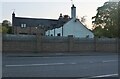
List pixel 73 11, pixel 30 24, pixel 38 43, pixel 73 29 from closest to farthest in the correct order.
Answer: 1. pixel 38 43
2. pixel 73 29
3. pixel 73 11
4. pixel 30 24

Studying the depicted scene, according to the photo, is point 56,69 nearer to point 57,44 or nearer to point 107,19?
point 57,44

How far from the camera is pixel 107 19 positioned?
6775cm

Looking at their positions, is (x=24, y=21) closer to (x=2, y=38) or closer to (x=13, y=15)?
(x=13, y=15)

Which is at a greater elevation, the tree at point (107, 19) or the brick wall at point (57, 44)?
the tree at point (107, 19)

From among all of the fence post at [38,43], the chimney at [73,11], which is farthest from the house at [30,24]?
the fence post at [38,43]

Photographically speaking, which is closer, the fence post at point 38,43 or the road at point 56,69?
the road at point 56,69

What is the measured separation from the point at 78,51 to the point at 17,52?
367 inches

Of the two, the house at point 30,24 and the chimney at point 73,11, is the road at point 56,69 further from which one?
the house at point 30,24

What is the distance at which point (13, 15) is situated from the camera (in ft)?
264

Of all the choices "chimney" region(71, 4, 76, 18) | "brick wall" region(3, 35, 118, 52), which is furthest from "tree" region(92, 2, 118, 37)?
"brick wall" region(3, 35, 118, 52)

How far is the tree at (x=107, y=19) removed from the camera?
211ft

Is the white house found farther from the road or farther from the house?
the road

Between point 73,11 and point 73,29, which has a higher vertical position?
point 73,11

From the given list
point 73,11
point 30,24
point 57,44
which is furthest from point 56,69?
point 30,24
